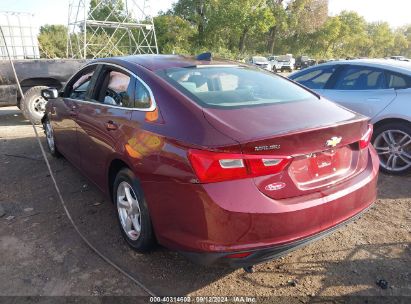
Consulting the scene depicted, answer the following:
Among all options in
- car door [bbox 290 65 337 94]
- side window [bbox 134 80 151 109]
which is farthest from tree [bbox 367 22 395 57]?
side window [bbox 134 80 151 109]

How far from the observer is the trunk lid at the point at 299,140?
88.4 inches

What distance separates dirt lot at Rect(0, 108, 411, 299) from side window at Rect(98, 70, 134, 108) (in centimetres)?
124

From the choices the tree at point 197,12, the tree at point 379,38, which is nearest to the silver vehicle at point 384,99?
the tree at point 197,12

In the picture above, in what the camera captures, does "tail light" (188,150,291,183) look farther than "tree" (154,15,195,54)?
No

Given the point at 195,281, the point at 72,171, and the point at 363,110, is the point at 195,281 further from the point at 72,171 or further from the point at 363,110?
the point at 363,110

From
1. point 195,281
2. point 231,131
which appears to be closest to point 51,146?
point 195,281

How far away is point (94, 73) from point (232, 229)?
2.53m

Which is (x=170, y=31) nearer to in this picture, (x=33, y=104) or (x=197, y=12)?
(x=197, y=12)

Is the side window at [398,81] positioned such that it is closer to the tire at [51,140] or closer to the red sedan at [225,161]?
the red sedan at [225,161]

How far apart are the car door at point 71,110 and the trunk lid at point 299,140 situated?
212cm

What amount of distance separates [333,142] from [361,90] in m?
3.09

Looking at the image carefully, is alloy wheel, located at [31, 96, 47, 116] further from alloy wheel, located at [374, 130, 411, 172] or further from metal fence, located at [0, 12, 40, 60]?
alloy wheel, located at [374, 130, 411, 172]

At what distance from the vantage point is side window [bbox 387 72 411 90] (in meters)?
4.72

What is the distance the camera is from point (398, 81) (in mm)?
4812
